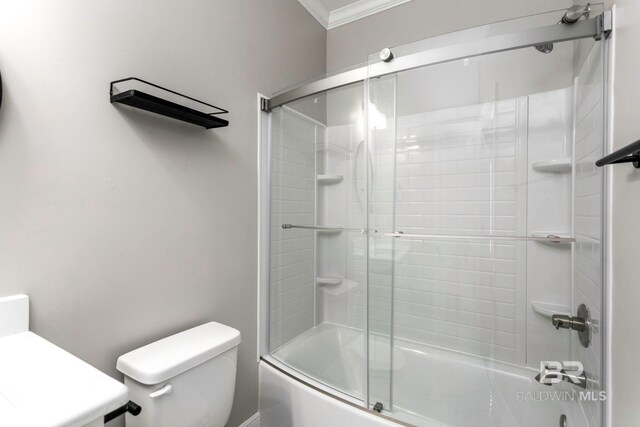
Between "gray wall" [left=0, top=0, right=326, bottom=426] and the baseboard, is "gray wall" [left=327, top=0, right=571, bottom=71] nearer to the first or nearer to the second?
"gray wall" [left=0, top=0, right=326, bottom=426]

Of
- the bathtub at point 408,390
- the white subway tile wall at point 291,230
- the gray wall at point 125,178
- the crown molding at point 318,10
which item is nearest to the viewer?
the gray wall at point 125,178

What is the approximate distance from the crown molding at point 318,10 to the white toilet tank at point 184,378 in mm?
2269

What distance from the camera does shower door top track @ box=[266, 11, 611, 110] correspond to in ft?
3.44

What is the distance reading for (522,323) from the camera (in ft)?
4.39

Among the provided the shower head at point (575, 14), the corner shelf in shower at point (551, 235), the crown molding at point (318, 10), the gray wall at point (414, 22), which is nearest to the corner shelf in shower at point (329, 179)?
the corner shelf in shower at point (551, 235)

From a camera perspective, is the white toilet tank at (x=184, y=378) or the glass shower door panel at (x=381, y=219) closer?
the white toilet tank at (x=184, y=378)

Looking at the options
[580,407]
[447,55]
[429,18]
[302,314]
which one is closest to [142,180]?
[302,314]

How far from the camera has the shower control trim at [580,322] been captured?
1109 mm

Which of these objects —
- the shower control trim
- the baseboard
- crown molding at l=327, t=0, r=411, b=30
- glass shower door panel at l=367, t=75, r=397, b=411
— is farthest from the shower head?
the baseboard

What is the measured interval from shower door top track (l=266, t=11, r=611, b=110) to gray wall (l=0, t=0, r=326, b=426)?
0.56m

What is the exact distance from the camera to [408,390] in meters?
1.40

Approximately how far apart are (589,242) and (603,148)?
348 mm

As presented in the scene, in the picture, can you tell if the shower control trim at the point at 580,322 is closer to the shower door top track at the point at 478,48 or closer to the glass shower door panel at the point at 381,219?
the glass shower door panel at the point at 381,219

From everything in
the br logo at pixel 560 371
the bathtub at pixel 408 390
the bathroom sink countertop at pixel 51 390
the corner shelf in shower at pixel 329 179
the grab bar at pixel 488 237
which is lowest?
the bathtub at pixel 408 390
